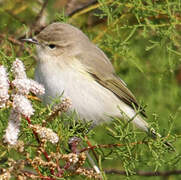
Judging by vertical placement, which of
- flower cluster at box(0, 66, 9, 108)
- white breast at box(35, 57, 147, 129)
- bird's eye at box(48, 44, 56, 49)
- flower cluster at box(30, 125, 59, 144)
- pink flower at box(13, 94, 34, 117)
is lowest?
flower cluster at box(30, 125, 59, 144)

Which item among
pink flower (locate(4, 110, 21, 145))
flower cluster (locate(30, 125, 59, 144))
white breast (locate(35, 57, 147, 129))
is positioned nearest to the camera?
pink flower (locate(4, 110, 21, 145))

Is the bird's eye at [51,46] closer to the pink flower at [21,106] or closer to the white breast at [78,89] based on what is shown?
the white breast at [78,89]

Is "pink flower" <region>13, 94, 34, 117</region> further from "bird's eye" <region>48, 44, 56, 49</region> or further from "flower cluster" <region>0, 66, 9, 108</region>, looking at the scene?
"bird's eye" <region>48, 44, 56, 49</region>

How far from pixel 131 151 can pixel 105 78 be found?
1.42 metres

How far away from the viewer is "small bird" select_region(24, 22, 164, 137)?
10.9 feet

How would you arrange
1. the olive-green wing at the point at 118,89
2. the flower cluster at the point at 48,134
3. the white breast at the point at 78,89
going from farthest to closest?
the olive-green wing at the point at 118,89
the white breast at the point at 78,89
the flower cluster at the point at 48,134

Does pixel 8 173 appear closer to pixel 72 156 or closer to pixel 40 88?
pixel 72 156

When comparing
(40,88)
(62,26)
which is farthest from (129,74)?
(40,88)

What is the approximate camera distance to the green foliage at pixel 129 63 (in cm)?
240

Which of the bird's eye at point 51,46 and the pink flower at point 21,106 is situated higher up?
the bird's eye at point 51,46

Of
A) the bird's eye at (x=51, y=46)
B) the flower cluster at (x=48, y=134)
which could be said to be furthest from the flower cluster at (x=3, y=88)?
the bird's eye at (x=51, y=46)

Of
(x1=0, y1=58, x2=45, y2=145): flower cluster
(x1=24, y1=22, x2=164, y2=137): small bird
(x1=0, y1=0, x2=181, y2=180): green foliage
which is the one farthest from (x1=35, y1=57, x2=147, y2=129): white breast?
(x1=0, y1=58, x2=45, y2=145): flower cluster

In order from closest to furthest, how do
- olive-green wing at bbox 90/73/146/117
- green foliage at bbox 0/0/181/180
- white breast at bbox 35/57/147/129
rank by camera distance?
green foliage at bbox 0/0/181/180
white breast at bbox 35/57/147/129
olive-green wing at bbox 90/73/146/117

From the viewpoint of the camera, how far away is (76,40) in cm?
372
